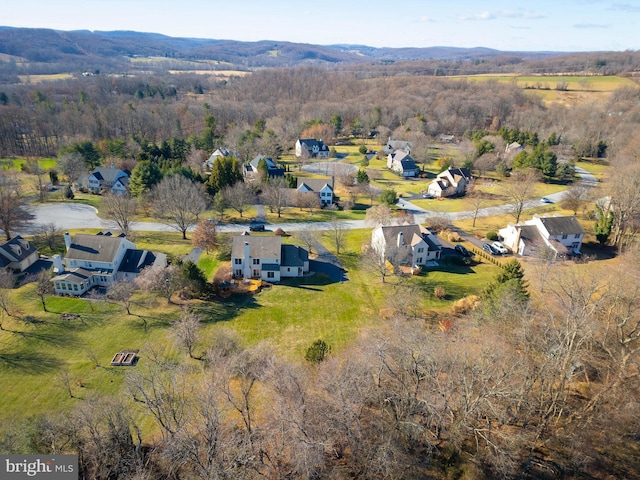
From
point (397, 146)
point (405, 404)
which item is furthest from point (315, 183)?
point (405, 404)

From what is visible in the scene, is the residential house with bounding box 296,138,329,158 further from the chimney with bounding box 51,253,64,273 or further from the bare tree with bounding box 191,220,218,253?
the chimney with bounding box 51,253,64,273

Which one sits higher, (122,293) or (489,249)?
(489,249)

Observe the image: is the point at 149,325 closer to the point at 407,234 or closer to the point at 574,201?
the point at 407,234

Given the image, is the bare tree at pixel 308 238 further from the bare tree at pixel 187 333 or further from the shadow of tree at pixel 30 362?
the shadow of tree at pixel 30 362

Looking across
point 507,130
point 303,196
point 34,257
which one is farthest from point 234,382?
point 507,130

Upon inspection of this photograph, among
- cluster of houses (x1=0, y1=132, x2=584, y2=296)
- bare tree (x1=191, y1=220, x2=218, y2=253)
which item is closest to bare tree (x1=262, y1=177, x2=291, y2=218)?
bare tree (x1=191, y1=220, x2=218, y2=253)

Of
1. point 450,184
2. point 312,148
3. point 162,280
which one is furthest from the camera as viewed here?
point 312,148

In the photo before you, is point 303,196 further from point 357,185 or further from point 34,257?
point 34,257
